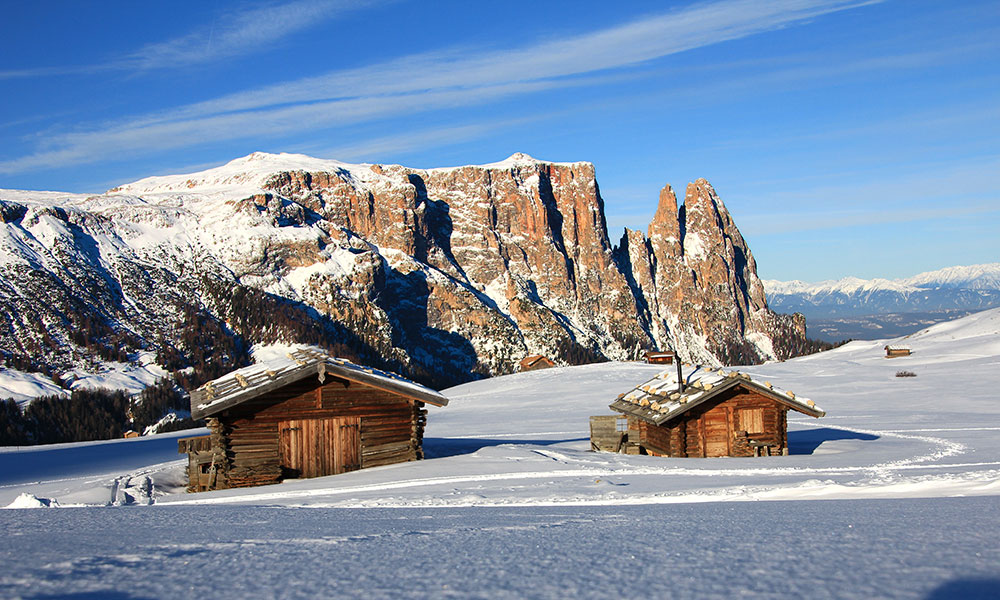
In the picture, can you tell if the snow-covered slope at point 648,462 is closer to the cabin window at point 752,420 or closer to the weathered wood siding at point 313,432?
the weathered wood siding at point 313,432

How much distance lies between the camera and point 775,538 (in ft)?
21.3

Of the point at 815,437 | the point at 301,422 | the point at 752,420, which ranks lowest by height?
the point at 815,437

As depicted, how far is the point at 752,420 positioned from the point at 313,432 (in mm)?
14896

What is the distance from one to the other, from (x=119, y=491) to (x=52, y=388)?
362ft

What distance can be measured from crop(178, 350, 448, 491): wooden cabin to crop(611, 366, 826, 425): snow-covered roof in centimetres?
756

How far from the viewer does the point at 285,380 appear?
830 inches

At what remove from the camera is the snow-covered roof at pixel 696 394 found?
24.2m

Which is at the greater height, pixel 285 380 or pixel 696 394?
pixel 285 380

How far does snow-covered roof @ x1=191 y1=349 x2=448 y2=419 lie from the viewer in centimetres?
2038

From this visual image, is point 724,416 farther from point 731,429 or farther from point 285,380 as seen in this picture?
point 285,380

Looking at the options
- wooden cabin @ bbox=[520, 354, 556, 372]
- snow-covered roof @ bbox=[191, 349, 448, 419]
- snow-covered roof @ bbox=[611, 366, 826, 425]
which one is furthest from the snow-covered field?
wooden cabin @ bbox=[520, 354, 556, 372]

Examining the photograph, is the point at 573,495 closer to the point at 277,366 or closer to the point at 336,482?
the point at 336,482

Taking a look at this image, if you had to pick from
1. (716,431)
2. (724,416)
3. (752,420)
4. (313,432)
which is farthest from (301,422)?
(752,420)

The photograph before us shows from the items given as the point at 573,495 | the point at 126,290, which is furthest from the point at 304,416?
the point at 126,290
